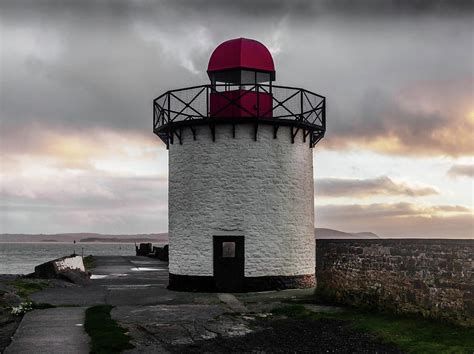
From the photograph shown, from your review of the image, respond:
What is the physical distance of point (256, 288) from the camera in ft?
68.4

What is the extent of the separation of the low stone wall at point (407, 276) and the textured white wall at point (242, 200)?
3145mm

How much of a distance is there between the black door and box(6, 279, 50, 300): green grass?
621 cm

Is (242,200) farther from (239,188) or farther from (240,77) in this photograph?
Result: (240,77)

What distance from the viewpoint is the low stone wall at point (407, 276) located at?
1284cm

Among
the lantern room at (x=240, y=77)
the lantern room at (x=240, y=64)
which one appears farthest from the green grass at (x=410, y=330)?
the lantern room at (x=240, y=64)

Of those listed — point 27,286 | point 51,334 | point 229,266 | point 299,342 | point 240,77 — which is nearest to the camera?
point 299,342

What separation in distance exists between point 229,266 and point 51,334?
9235mm

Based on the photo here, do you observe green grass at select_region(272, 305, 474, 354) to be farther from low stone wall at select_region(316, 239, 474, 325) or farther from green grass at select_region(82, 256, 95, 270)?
green grass at select_region(82, 256, 95, 270)

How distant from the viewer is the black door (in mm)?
20859

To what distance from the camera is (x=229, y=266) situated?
68.6 feet

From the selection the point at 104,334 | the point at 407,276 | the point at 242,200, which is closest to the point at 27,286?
the point at 242,200

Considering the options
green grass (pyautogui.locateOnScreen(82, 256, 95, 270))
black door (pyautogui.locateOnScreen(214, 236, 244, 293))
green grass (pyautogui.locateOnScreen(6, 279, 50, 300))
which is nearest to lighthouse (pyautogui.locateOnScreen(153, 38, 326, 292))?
black door (pyautogui.locateOnScreen(214, 236, 244, 293))

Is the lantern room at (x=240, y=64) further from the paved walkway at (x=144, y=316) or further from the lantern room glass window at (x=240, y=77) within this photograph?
the paved walkway at (x=144, y=316)

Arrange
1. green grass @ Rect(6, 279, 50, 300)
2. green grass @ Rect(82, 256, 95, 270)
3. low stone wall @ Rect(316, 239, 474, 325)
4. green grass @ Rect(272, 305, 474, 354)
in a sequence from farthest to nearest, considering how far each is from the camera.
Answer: green grass @ Rect(82, 256, 95, 270) < green grass @ Rect(6, 279, 50, 300) < low stone wall @ Rect(316, 239, 474, 325) < green grass @ Rect(272, 305, 474, 354)
